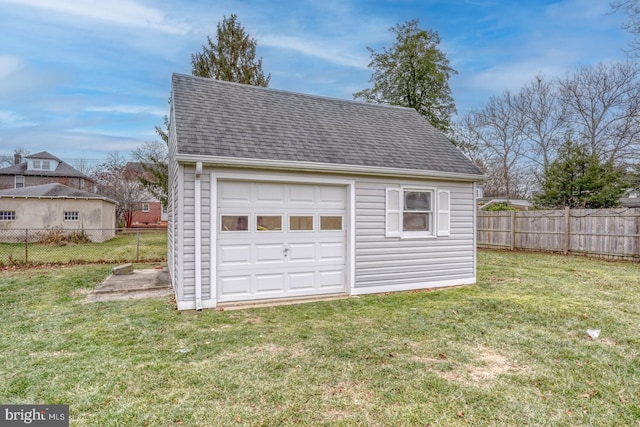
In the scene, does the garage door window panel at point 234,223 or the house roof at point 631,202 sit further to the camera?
the house roof at point 631,202

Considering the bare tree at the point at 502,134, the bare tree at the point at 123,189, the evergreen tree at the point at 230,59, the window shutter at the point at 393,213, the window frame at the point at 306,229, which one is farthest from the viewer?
the bare tree at the point at 123,189

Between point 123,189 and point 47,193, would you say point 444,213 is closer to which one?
point 47,193

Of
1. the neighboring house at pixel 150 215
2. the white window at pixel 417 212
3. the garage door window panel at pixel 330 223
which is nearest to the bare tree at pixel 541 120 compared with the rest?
the white window at pixel 417 212

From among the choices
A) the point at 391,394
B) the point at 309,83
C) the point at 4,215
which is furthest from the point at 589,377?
the point at 4,215

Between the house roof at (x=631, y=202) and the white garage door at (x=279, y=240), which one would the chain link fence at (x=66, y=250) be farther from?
the house roof at (x=631, y=202)

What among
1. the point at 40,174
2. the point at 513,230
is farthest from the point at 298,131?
the point at 40,174

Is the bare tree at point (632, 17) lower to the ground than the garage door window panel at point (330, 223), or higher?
higher

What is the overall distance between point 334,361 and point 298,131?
16.2ft

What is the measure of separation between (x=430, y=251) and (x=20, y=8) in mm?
11071

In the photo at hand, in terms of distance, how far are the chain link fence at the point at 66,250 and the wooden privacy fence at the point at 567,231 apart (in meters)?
13.7

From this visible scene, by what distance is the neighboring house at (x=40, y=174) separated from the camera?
29.4 meters

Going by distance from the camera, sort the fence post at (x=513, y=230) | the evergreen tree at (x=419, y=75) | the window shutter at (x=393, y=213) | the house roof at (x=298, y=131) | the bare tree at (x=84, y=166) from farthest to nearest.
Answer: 1. the bare tree at (x=84, y=166)
2. the evergreen tree at (x=419, y=75)
3. the fence post at (x=513, y=230)
4. the window shutter at (x=393, y=213)
5. the house roof at (x=298, y=131)

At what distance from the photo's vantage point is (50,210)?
17.9m

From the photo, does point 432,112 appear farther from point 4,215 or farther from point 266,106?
point 4,215
